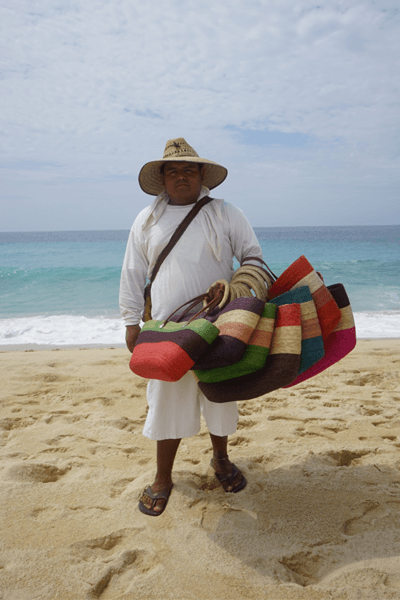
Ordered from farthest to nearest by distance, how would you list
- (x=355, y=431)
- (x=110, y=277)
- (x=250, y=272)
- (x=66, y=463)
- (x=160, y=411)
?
(x=110, y=277)
(x=355, y=431)
(x=66, y=463)
(x=160, y=411)
(x=250, y=272)

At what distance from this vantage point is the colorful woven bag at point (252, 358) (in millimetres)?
1540

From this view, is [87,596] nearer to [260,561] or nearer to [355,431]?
[260,561]

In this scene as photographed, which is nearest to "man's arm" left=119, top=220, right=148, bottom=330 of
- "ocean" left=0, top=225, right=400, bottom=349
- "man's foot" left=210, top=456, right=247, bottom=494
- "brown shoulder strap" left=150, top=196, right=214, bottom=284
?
"brown shoulder strap" left=150, top=196, right=214, bottom=284

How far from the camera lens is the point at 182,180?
1976 millimetres

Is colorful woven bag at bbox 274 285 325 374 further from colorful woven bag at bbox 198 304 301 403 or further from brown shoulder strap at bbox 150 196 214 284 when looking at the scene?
brown shoulder strap at bbox 150 196 214 284

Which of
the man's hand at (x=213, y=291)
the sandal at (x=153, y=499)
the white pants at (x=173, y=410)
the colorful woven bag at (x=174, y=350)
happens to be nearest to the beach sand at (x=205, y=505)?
the sandal at (x=153, y=499)

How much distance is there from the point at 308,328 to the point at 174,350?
1.86 ft

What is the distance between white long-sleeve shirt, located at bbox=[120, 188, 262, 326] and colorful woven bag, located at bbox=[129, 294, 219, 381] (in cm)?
35

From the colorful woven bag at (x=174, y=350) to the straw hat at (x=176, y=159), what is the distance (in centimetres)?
85

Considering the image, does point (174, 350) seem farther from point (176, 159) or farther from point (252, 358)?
point (176, 159)

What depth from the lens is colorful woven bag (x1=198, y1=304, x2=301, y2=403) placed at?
1530mm

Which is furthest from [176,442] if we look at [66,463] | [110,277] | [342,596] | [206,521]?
[110,277]

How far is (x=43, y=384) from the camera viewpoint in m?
3.62

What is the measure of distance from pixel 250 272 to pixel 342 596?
1311 mm
